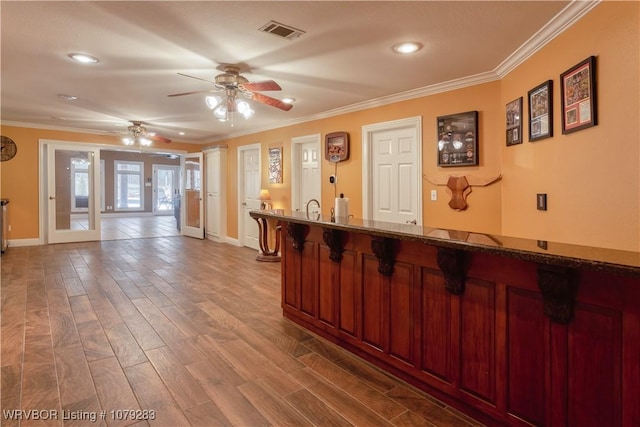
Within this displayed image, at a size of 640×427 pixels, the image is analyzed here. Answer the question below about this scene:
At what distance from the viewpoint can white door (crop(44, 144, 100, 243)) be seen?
7.09 meters

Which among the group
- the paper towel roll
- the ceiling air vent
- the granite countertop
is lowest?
the granite countertop

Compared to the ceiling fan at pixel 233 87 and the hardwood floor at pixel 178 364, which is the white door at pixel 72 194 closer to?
the hardwood floor at pixel 178 364

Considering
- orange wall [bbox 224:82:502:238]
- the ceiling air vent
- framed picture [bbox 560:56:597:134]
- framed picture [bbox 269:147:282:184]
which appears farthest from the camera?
framed picture [bbox 269:147:282:184]

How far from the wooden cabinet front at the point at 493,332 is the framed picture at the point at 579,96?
4.07 feet

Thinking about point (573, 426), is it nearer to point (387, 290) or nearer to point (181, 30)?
point (387, 290)

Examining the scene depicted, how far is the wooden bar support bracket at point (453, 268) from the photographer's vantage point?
1.80 m

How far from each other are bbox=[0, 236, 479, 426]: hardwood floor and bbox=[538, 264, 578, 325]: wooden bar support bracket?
2.65 ft

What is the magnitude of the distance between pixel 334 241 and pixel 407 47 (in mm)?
1735

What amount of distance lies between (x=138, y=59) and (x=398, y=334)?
321cm

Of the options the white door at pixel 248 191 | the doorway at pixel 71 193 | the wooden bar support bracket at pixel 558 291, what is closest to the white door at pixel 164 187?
the doorway at pixel 71 193

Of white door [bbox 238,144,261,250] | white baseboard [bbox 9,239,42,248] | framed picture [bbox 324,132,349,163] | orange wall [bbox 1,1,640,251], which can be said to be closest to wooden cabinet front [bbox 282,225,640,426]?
orange wall [bbox 1,1,640,251]

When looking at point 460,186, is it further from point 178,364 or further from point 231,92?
point 178,364

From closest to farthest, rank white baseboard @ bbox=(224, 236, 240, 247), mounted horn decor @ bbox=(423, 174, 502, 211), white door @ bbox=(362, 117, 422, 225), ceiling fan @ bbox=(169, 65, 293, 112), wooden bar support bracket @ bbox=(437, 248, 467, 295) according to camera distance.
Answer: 1. wooden bar support bracket @ bbox=(437, 248, 467, 295)
2. ceiling fan @ bbox=(169, 65, 293, 112)
3. mounted horn decor @ bbox=(423, 174, 502, 211)
4. white door @ bbox=(362, 117, 422, 225)
5. white baseboard @ bbox=(224, 236, 240, 247)

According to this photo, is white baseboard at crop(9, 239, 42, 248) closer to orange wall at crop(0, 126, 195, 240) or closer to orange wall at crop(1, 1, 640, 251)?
orange wall at crop(0, 126, 195, 240)
